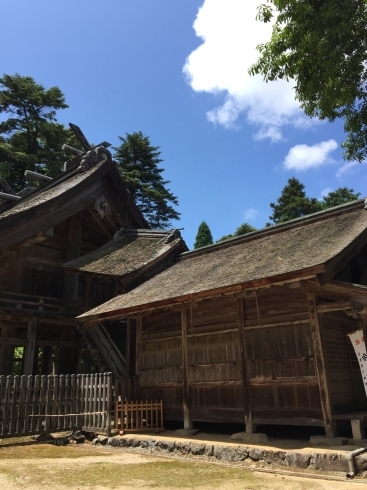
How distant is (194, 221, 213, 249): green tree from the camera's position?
1663 inches

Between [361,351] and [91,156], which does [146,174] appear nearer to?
[91,156]

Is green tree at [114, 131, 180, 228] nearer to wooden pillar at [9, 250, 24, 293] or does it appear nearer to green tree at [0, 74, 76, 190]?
green tree at [0, 74, 76, 190]

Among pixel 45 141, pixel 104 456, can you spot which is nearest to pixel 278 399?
pixel 104 456

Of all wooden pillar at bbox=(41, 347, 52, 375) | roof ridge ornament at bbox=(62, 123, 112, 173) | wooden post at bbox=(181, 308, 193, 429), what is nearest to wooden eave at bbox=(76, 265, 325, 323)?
wooden post at bbox=(181, 308, 193, 429)

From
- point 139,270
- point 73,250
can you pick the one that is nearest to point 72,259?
point 73,250

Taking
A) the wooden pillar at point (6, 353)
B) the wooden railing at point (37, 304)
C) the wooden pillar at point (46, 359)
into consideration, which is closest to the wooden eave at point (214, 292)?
the wooden railing at point (37, 304)

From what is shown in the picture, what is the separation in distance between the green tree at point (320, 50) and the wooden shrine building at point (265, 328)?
3.34 m

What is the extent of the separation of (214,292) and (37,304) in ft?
31.3

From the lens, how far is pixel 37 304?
53.2ft

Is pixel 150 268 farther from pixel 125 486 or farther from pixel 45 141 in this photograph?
pixel 45 141

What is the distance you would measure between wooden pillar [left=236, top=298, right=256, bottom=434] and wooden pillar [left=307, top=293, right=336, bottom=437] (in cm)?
182

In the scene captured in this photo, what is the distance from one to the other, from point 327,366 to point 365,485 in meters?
3.07

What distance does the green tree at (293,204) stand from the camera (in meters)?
42.5

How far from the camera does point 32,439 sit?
10.9 metres
